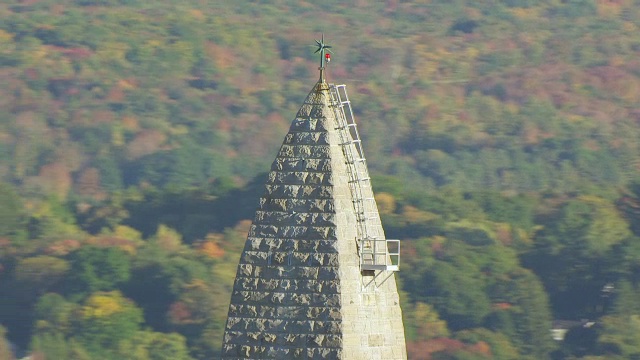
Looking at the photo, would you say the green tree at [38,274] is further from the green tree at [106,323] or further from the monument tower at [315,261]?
the monument tower at [315,261]

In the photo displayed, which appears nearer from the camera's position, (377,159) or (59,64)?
(377,159)

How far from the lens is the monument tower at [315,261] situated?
2027cm

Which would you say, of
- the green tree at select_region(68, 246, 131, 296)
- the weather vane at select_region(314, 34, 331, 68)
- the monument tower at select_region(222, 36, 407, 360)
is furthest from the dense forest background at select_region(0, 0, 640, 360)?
the monument tower at select_region(222, 36, 407, 360)

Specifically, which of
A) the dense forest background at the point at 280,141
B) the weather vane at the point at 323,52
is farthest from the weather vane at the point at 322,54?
the dense forest background at the point at 280,141

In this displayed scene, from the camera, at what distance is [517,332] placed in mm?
93500

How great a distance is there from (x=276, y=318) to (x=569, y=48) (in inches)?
6361

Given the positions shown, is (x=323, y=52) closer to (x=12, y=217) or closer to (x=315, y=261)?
(x=315, y=261)

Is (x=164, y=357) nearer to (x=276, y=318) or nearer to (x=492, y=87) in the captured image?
(x=276, y=318)

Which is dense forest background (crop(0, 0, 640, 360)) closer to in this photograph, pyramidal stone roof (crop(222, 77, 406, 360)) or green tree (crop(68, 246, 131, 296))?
green tree (crop(68, 246, 131, 296))

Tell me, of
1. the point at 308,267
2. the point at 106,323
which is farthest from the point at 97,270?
the point at 308,267

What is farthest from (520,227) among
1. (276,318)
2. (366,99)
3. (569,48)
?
(276,318)

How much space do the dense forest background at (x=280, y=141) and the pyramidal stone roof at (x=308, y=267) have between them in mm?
63226

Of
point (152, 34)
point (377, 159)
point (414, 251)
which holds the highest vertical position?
point (152, 34)

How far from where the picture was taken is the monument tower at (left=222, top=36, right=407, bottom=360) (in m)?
20.3
